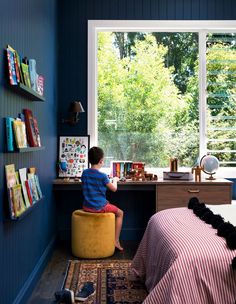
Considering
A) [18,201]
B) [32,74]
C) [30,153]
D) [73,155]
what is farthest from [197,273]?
[73,155]

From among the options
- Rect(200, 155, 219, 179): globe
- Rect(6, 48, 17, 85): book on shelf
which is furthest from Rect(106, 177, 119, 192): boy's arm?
Answer: Rect(6, 48, 17, 85): book on shelf

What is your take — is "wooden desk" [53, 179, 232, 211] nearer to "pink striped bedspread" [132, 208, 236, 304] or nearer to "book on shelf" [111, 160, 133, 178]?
"book on shelf" [111, 160, 133, 178]

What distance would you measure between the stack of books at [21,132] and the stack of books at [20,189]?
0.45 ft

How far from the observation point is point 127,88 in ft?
15.4

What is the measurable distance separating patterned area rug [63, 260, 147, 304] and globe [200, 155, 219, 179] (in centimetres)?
133

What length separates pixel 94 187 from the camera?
12.7 feet

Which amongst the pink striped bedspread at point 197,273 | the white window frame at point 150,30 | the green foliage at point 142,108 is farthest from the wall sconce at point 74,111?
the pink striped bedspread at point 197,273

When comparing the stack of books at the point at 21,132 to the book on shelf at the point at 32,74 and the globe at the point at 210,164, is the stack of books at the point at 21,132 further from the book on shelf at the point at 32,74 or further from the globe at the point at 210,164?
the globe at the point at 210,164

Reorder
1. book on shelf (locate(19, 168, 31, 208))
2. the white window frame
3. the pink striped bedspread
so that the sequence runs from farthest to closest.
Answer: the white window frame < book on shelf (locate(19, 168, 31, 208)) < the pink striped bedspread

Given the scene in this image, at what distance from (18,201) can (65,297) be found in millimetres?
842

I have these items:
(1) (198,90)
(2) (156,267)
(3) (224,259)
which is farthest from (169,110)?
(3) (224,259)

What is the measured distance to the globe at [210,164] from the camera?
4289 millimetres

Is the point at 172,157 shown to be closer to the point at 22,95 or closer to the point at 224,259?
the point at 22,95

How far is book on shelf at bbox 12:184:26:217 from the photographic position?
90.4 inches
